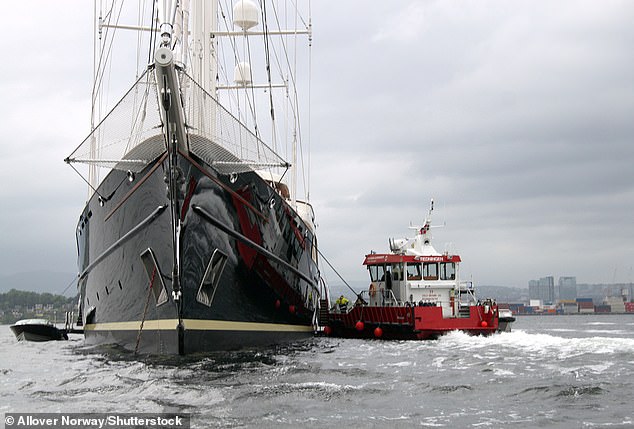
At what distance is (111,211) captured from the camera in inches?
637

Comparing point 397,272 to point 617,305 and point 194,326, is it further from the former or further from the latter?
point 617,305

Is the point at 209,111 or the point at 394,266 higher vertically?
the point at 209,111

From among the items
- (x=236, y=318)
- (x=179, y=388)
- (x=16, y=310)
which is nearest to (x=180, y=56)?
(x=236, y=318)

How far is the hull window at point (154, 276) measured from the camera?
14.6 metres

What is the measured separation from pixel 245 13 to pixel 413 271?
1102 cm

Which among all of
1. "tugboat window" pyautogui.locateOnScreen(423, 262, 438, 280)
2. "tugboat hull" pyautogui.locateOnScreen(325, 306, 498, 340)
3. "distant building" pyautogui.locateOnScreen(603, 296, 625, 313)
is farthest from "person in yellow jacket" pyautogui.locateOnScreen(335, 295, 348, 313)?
"distant building" pyautogui.locateOnScreen(603, 296, 625, 313)

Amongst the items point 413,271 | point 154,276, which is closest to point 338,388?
point 154,276

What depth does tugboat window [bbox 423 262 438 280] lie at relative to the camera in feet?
91.9

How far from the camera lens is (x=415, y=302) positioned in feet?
86.6

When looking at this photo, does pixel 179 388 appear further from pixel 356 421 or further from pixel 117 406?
pixel 356 421

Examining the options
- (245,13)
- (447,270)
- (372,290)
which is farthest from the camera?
(372,290)

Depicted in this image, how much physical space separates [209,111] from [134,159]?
2620 mm

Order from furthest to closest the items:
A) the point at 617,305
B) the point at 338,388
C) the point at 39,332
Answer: the point at 617,305 → the point at 39,332 → the point at 338,388

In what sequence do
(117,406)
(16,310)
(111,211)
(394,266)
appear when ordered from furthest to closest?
(16,310) → (394,266) → (111,211) → (117,406)
